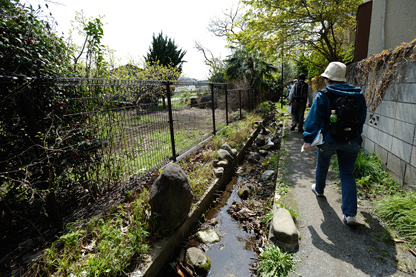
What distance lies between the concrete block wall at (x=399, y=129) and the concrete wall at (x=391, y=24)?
2.30m

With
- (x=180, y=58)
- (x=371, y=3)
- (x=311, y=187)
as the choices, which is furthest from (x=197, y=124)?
(x=180, y=58)

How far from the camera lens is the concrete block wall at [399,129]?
118 inches

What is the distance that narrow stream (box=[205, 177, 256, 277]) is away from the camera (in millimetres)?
2693

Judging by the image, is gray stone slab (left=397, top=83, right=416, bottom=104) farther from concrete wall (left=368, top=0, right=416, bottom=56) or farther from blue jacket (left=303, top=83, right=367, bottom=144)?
concrete wall (left=368, top=0, right=416, bottom=56)

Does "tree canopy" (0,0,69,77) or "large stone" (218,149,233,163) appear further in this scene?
"large stone" (218,149,233,163)

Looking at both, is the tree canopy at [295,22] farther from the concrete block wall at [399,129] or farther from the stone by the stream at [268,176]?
the stone by the stream at [268,176]

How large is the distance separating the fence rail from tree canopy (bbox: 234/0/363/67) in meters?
5.63

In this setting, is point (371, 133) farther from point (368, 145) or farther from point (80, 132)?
point (80, 132)

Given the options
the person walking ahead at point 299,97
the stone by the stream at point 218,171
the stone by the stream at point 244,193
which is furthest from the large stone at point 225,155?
the person walking ahead at point 299,97

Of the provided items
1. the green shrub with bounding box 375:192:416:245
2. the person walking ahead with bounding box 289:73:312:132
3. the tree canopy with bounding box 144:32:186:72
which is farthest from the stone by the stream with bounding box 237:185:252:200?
the tree canopy with bounding box 144:32:186:72

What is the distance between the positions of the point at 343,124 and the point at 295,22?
22.8 ft

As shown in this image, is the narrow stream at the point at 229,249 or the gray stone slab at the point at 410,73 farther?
the gray stone slab at the point at 410,73

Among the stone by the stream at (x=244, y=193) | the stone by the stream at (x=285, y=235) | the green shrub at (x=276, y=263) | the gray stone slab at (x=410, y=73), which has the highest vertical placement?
the gray stone slab at (x=410, y=73)

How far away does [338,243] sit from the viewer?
2.49 meters
